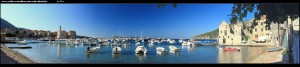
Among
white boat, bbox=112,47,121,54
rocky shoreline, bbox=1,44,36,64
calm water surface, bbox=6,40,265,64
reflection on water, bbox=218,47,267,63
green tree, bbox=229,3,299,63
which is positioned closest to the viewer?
green tree, bbox=229,3,299,63

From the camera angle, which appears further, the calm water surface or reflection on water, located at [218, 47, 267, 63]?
the calm water surface

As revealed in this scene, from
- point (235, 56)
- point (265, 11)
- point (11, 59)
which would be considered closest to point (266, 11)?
point (265, 11)

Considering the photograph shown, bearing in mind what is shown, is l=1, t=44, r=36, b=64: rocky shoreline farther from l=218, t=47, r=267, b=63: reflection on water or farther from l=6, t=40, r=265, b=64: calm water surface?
l=218, t=47, r=267, b=63: reflection on water

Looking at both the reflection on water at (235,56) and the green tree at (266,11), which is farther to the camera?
the reflection on water at (235,56)

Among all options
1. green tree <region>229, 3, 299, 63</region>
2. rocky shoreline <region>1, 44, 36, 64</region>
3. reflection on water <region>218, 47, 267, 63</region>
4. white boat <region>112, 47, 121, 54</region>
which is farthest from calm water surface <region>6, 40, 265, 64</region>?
green tree <region>229, 3, 299, 63</region>

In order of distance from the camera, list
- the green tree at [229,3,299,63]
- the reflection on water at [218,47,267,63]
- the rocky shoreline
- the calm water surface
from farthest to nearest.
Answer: the calm water surface
the rocky shoreline
the reflection on water at [218,47,267,63]
the green tree at [229,3,299,63]

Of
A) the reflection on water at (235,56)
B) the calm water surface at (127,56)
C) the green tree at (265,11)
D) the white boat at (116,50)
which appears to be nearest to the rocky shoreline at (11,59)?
the calm water surface at (127,56)

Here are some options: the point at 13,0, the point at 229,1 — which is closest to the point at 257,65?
the point at 229,1

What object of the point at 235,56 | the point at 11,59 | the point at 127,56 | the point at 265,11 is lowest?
the point at 127,56

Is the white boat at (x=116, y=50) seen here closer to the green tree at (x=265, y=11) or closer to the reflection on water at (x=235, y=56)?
the reflection on water at (x=235, y=56)

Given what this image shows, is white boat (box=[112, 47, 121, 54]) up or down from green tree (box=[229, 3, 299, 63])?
down

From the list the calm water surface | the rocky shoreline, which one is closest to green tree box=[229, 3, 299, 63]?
the calm water surface

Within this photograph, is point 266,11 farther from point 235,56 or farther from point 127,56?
point 127,56

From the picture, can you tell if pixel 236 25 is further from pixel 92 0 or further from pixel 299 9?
pixel 92 0
